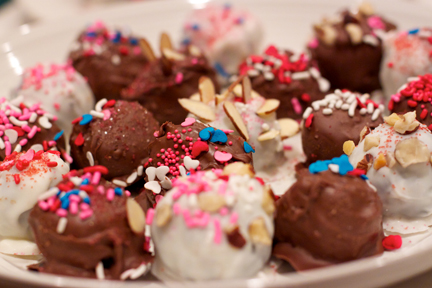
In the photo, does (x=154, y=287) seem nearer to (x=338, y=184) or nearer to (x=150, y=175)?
(x=150, y=175)

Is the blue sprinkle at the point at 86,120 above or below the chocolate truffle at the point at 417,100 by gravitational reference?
above

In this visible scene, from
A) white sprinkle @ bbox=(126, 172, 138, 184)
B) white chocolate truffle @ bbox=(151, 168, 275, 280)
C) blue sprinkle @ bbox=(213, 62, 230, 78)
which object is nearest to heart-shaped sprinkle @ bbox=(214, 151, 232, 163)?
white chocolate truffle @ bbox=(151, 168, 275, 280)

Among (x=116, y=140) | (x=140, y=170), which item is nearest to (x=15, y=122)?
(x=116, y=140)

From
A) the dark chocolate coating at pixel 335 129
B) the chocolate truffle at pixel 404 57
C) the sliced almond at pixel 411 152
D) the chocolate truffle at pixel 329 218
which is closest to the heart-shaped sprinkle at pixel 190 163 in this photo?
the chocolate truffle at pixel 329 218

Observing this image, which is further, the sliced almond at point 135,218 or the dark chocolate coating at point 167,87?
the dark chocolate coating at point 167,87

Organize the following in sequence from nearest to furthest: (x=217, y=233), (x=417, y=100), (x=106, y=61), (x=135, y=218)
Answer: (x=217, y=233) → (x=135, y=218) → (x=417, y=100) → (x=106, y=61)

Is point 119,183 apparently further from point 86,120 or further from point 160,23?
point 160,23

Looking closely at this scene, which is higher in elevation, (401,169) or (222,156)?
(222,156)

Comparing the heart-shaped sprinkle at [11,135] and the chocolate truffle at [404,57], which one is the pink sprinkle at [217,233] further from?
the chocolate truffle at [404,57]
